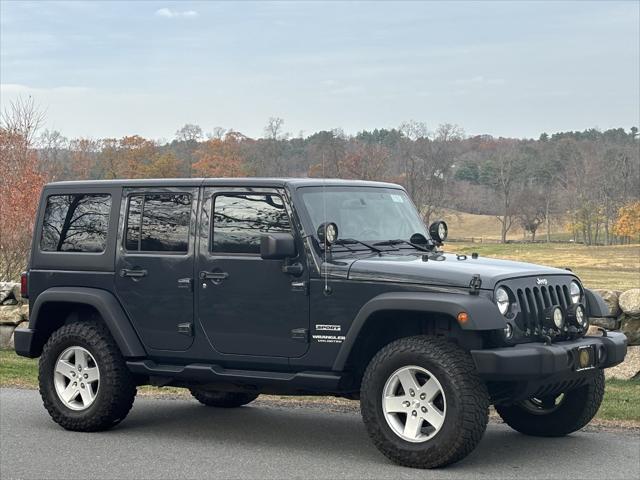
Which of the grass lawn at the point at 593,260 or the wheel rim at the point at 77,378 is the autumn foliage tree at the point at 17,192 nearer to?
the wheel rim at the point at 77,378

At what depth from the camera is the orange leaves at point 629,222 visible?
79.9 metres

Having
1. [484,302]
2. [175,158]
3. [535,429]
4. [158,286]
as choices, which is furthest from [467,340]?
[175,158]

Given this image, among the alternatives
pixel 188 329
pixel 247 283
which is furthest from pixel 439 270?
pixel 188 329

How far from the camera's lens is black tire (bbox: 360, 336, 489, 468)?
6750 millimetres

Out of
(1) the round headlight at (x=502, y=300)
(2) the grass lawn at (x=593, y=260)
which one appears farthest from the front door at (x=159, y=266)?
(2) the grass lawn at (x=593, y=260)

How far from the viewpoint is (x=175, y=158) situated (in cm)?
8575

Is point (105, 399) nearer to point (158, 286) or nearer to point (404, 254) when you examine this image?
point (158, 286)

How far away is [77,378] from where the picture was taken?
28.2 feet

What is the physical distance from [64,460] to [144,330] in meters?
1.29

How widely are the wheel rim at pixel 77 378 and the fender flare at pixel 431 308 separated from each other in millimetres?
2305

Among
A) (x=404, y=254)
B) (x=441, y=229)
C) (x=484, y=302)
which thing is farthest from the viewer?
(x=441, y=229)

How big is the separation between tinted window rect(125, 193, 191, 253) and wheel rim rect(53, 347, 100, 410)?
100cm

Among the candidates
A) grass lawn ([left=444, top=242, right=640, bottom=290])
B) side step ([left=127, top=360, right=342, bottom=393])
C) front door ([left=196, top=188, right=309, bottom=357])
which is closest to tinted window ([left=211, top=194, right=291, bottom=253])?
front door ([left=196, top=188, right=309, bottom=357])

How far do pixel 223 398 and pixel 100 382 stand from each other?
155 centimetres
